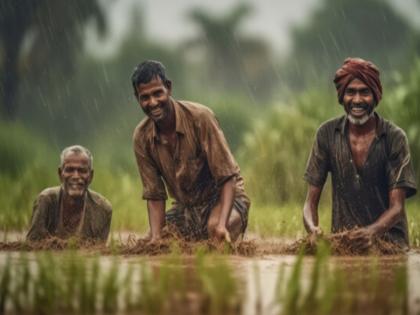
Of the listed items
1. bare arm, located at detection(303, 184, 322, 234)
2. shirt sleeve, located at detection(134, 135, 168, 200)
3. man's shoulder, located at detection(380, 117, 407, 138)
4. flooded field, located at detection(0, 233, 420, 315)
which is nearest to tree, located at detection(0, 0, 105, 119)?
shirt sleeve, located at detection(134, 135, 168, 200)

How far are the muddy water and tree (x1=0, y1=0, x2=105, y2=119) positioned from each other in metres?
18.8

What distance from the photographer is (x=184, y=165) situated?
7211 mm

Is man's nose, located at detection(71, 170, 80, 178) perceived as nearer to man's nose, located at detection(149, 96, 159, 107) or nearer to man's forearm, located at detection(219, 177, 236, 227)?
man's nose, located at detection(149, 96, 159, 107)

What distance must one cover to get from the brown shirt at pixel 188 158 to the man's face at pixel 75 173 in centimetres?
60

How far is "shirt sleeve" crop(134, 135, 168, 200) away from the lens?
7.28m

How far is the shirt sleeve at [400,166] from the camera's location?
22.3 ft

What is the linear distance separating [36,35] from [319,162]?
20.3 metres

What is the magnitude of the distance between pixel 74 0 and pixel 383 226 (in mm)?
21249

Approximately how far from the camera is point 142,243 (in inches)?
265

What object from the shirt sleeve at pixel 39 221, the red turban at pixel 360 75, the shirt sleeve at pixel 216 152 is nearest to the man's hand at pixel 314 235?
the shirt sleeve at pixel 216 152

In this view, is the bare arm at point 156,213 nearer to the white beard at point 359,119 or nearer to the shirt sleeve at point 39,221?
the shirt sleeve at point 39,221

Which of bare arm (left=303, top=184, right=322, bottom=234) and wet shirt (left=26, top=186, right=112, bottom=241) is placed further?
wet shirt (left=26, top=186, right=112, bottom=241)

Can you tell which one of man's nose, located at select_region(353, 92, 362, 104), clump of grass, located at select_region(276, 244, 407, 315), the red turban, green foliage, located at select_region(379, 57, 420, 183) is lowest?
clump of grass, located at select_region(276, 244, 407, 315)

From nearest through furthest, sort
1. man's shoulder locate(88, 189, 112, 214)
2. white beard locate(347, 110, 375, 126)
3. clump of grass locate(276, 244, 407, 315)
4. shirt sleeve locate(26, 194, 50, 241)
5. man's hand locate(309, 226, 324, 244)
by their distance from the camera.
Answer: clump of grass locate(276, 244, 407, 315)
man's hand locate(309, 226, 324, 244)
white beard locate(347, 110, 375, 126)
shirt sleeve locate(26, 194, 50, 241)
man's shoulder locate(88, 189, 112, 214)
